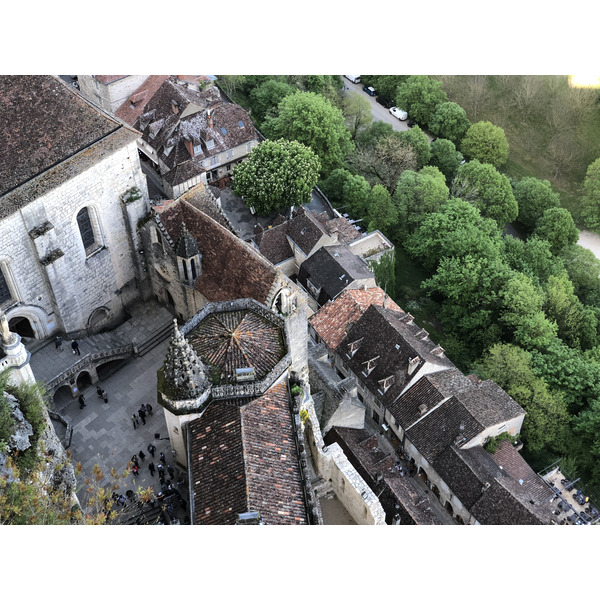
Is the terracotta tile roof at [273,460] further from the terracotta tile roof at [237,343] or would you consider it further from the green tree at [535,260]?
the green tree at [535,260]

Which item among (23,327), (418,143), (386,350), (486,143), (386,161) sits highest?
(23,327)

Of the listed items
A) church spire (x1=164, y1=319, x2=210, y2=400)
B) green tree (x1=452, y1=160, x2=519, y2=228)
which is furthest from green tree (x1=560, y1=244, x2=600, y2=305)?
church spire (x1=164, y1=319, x2=210, y2=400)

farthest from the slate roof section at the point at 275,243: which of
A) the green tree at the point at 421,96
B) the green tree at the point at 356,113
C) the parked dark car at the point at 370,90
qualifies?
the parked dark car at the point at 370,90

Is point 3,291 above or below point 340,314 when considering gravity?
above

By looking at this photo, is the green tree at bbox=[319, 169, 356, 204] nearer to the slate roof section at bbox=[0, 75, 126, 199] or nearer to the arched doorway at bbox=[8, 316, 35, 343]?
the slate roof section at bbox=[0, 75, 126, 199]

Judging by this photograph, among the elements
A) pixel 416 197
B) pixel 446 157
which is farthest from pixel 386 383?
pixel 446 157

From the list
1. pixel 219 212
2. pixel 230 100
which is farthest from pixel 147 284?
pixel 230 100

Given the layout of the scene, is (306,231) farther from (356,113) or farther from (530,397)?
(356,113)
